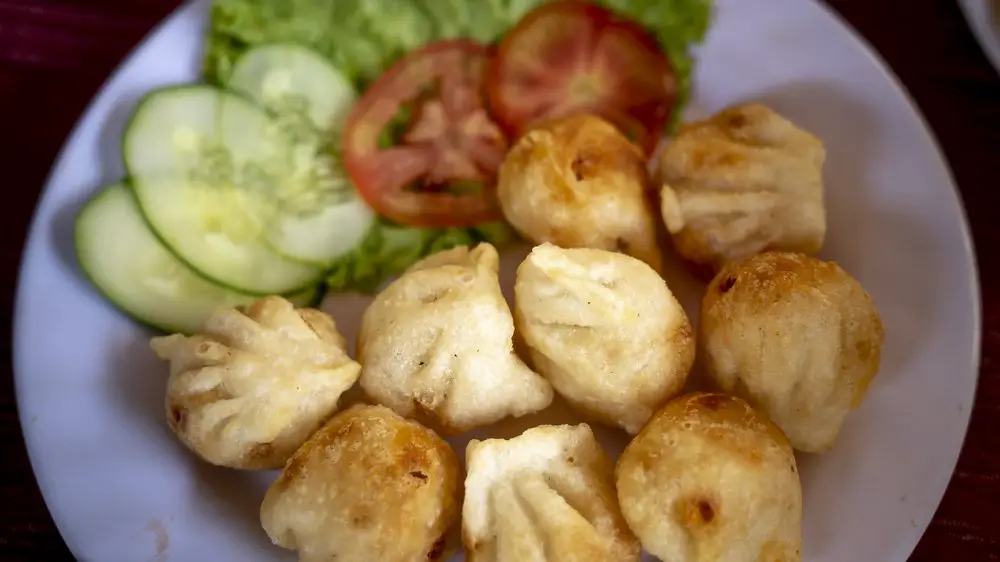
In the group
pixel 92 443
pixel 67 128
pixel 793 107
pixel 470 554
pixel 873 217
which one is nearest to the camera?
pixel 470 554

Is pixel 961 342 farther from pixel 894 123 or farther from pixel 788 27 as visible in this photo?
pixel 788 27

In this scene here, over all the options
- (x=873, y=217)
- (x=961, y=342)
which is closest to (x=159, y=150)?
(x=873, y=217)

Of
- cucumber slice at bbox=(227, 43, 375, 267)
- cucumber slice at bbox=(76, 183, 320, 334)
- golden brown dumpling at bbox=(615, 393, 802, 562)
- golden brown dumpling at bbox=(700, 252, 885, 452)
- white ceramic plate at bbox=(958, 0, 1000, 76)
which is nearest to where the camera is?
golden brown dumpling at bbox=(615, 393, 802, 562)

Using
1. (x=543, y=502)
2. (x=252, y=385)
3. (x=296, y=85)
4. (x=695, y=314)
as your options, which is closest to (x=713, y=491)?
(x=543, y=502)

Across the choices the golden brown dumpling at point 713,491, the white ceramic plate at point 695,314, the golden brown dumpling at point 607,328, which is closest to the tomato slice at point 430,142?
the white ceramic plate at point 695,314

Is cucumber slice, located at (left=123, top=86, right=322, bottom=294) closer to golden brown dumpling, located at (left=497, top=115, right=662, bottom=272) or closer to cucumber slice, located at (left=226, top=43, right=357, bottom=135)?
cucumber slice, located at (left=226, top=43, right=357, bottom=135)

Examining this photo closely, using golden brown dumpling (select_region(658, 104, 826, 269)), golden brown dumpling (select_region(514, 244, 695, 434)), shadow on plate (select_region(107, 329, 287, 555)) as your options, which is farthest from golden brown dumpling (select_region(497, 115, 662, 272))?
shadow on plate (select_region(107, 329, 287, 555))

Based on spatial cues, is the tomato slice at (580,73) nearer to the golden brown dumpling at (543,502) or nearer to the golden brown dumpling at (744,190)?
the golden brown dumpling at (744,190)

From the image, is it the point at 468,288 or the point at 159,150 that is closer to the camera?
the point at 468,288
